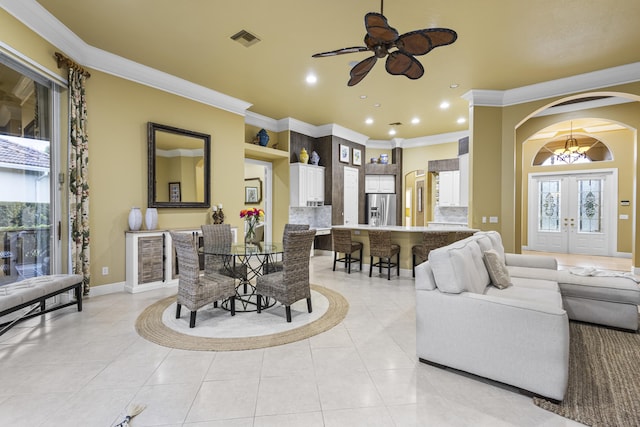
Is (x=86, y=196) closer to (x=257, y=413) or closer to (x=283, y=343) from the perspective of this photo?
(x=283, y=343)

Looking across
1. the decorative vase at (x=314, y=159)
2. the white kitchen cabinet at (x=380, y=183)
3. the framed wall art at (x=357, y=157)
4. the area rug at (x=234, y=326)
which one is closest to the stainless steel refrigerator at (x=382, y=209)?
the white kitchen cabinet at (x=380, y=183)

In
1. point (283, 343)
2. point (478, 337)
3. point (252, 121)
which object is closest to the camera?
point (478, 337)

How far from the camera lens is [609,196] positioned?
25.3 ft

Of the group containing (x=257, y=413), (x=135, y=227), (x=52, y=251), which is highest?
(x=135, y=227)

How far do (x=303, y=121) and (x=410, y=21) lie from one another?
419 centimetres

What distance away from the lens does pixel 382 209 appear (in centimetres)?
873

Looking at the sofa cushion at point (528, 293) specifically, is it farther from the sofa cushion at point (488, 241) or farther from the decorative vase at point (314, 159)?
the decorative vase at point (314, 159)

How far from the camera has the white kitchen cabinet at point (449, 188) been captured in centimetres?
782

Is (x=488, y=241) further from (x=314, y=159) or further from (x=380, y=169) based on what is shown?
(x=380, y=169)

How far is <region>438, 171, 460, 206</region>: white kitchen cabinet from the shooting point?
7.82 m

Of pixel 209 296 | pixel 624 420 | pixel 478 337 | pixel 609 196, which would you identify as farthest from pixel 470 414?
pixel 609 196

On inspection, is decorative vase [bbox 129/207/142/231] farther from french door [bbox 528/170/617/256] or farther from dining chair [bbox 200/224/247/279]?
french door [bbox 528/170/617/256]

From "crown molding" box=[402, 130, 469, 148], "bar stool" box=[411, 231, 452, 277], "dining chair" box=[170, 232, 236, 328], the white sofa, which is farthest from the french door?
"dining chair" box=[170, 232, 236, 328]

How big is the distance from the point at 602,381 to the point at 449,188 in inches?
248
